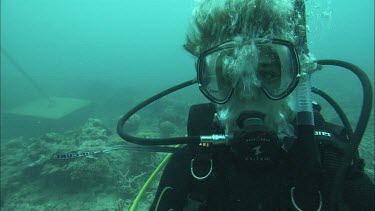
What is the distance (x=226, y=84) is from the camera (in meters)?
2.10

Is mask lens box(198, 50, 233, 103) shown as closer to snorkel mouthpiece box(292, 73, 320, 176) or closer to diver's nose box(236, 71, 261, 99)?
diver's nose box(236, 71, 261, 99)

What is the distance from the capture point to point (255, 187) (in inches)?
82.2

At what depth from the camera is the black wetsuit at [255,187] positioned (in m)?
1.91

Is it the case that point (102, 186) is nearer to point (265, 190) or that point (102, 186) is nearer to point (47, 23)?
point (265, 190)

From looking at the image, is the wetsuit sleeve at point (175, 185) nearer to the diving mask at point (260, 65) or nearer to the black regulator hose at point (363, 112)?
the diving mask at point (260, 65)

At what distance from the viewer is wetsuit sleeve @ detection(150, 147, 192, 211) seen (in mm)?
2316

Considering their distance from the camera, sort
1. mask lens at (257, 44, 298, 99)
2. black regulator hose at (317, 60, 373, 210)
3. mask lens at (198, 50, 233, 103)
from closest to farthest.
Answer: black regulator hose at (317, 60, 373, 210) → mask lens at (257, 44, 298, 99) → mask lens at (198, 50, 233, 103)

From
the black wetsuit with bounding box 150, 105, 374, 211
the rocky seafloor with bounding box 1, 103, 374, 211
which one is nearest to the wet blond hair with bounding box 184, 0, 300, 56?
the black wetsuit with bounding box 150, 105, 374, 211

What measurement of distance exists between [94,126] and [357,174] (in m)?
9.56

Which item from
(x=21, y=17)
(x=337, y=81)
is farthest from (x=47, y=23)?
(x=337, y=81)

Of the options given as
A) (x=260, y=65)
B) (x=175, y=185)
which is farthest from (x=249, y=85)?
(x=175, y=185)

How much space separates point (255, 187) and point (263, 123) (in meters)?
0.53

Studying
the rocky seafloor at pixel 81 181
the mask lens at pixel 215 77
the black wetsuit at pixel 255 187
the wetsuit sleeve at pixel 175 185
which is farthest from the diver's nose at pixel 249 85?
the rocky seafloor at pixel 81 181

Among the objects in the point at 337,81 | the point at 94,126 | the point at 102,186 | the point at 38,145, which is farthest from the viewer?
the point at 337,81
